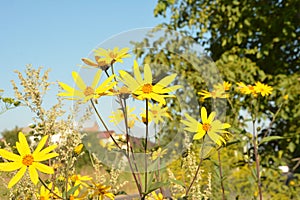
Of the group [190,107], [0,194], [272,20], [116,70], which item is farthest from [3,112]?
[272,20]

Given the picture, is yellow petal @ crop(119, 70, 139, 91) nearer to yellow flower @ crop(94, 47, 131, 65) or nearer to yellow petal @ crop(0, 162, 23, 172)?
yellow flower @ crop(94, 47, 131, 65)

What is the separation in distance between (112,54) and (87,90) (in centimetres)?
10

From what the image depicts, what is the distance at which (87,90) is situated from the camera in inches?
31.9

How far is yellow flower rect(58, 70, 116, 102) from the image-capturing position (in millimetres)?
783

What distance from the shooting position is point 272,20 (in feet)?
13.3

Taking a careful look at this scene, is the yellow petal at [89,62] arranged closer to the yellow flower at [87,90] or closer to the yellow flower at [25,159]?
the yellow flower at [87,90]

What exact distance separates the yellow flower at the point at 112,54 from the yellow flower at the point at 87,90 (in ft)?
0.11

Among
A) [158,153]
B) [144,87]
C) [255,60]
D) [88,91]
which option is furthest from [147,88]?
[255,60]

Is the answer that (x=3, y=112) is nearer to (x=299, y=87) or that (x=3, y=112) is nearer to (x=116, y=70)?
(x=116, y=70)

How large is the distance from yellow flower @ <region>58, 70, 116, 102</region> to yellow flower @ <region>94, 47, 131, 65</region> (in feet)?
0.11

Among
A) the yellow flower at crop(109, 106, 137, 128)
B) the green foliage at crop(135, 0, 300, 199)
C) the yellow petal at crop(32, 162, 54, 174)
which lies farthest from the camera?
the green foliage at crop(135, 0, 300, 199)

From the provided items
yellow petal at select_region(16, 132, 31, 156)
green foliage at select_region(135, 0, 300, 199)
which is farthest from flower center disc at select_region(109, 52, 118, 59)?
green foliage at select_region(135, 0, 300, 199)

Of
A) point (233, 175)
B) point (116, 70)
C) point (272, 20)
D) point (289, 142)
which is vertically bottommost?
point (233, 175)

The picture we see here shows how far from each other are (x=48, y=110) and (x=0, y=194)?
29 centimetres
